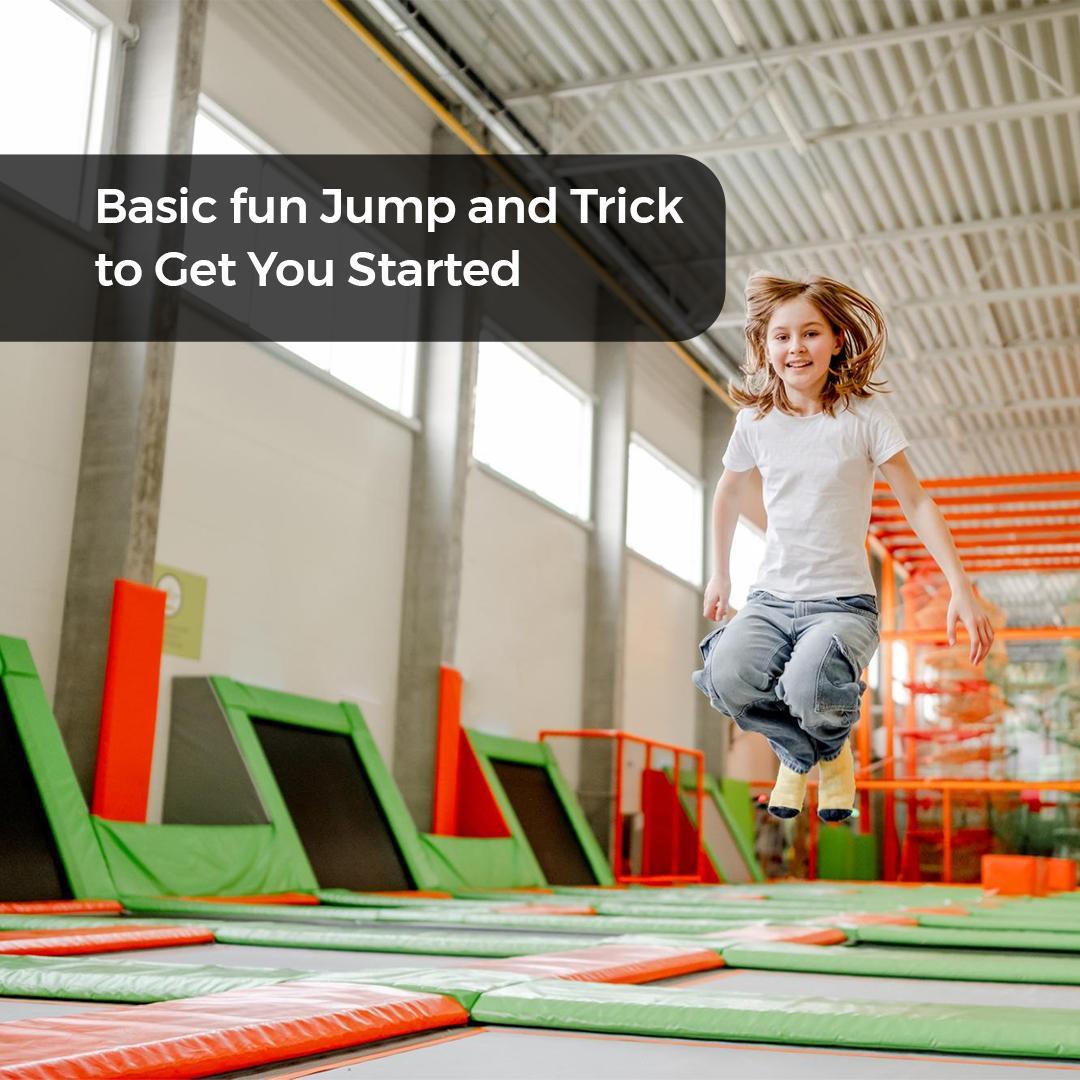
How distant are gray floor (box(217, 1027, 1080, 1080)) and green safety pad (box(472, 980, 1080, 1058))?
0.09 feet

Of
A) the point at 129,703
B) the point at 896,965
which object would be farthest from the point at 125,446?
the point at 896,965

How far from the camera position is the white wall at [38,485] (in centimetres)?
669

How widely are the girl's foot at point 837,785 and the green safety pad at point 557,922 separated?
3.17 metres

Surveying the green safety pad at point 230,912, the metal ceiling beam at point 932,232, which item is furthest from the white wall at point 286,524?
the metal ceiling beam at point 932,232

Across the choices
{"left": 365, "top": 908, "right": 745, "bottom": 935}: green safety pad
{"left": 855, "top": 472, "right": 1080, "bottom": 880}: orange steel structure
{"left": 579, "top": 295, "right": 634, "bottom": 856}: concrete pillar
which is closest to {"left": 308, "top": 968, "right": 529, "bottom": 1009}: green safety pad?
{"left": 365, "top": 908, "right": 745, "bottom": 935}: green safety pad

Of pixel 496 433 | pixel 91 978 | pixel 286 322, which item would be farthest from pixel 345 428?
pixel 91 978

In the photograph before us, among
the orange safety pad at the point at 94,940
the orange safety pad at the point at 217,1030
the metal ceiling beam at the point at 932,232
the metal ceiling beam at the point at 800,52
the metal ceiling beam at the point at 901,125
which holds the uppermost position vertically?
the metal ceiling beam at the point at 800,52

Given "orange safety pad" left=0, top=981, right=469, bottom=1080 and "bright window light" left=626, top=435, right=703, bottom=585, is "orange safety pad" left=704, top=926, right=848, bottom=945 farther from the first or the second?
"bright window light" left=626, top=435, right=703, bottom=585

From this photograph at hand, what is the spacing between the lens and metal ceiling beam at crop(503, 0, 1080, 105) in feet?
28.8

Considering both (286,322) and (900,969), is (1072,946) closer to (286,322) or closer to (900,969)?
(900,969)

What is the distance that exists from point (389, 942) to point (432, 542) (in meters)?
5.69

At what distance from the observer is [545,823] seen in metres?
11.0

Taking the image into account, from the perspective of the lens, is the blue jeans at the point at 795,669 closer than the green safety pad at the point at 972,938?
Yes

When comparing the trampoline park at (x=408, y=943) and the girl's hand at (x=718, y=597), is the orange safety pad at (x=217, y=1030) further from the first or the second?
the girl's hand at (x=718, y=597)
